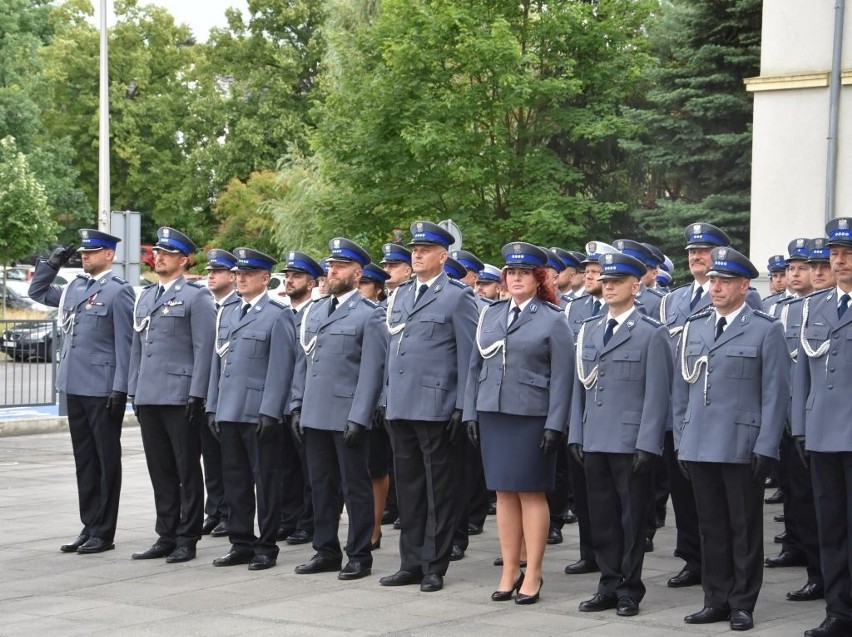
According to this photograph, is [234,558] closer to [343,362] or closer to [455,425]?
[343,362]

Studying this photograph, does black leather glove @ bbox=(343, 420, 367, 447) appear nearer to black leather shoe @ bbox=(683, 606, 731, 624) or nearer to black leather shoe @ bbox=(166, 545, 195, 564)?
black leather shoe @ bbox=(166, 545, 195, 564)

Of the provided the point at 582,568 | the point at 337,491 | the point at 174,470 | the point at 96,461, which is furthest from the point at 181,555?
the point at 582,568

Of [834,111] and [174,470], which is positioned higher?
[834,111]

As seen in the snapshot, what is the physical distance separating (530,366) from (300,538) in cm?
330

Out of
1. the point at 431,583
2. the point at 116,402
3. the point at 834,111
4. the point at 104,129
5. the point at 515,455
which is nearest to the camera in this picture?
the point at 515,455

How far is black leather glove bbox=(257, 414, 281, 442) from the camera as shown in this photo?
995 cm

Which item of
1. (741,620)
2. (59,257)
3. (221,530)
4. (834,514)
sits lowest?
(221,530)

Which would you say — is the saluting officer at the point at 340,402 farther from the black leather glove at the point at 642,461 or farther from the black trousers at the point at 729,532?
the black trousers at the point at 729,532

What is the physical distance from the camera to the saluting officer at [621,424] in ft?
27.5

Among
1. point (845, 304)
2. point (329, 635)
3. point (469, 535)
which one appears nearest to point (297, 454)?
point (469, 535)

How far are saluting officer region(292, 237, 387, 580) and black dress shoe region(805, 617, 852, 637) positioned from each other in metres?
3.22

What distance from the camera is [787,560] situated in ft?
33.4

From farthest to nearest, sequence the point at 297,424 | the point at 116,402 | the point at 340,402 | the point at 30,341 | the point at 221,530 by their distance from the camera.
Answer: the point at 30,341 < the point at 221,530 < the point at 116,402 < the point at 297,424 < the point at 340,402

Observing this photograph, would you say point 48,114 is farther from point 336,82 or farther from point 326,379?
point 326,379
